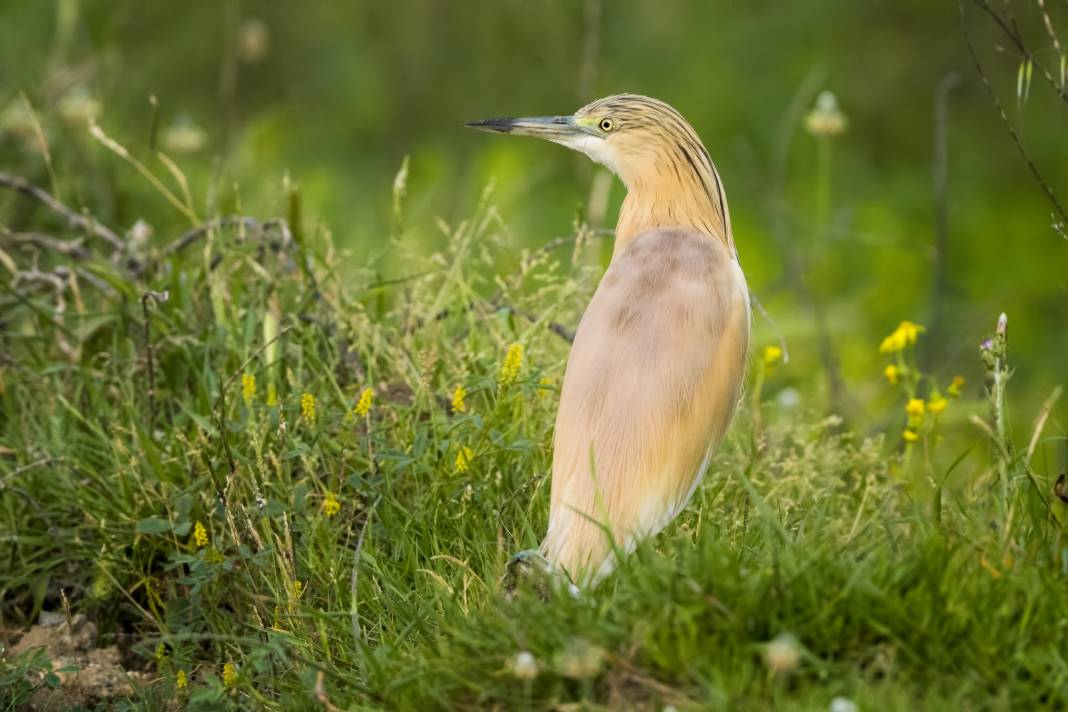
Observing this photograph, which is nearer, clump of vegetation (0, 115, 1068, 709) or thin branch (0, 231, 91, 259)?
clump of vegetation (0, 115, 1068, 709)

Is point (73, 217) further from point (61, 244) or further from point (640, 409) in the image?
point (640, 409)

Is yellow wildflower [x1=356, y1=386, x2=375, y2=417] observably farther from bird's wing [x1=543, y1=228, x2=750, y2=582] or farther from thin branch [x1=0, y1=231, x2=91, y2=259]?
thin branch [x1=0, y1=231, x2=91, y2=259]

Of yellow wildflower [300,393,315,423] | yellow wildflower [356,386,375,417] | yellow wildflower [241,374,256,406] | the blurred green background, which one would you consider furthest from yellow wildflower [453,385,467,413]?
the blurred green background

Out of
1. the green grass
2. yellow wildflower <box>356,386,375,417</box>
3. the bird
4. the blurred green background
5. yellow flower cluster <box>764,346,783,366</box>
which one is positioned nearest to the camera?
the green grass

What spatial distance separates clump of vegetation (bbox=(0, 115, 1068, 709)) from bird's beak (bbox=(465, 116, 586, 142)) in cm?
60

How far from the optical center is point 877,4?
407 inches

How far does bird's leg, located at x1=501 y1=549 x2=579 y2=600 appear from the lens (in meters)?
3.31

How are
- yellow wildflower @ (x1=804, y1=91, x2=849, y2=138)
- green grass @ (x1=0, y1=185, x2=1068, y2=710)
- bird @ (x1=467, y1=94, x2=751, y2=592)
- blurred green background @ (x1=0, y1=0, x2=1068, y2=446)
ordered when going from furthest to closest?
blurred green background @ (x1=0, y1=0, x2=1068, y2=446)
yellow wildflower @ (x1=804, y1=91, x2=849, y2=138)
bird @ (x1=467, y1=94, x2=751, y2=592)
green grass @ (x1=0, y1=185, x2=1068, y2=710)

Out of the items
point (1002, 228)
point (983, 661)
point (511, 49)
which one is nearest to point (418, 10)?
point (511, 49)

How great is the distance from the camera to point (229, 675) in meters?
3.51

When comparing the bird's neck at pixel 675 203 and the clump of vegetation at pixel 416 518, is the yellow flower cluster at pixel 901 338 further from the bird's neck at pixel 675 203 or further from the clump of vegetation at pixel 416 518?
the bird's neck at pixel 675 203

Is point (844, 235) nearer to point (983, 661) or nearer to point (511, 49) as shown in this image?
point (983, 661)

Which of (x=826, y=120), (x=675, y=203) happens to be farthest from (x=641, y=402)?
(x=826, y=120)

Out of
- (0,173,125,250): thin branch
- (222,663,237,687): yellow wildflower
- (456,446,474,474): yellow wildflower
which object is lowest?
(222,663,237,687): yellow wildflower
